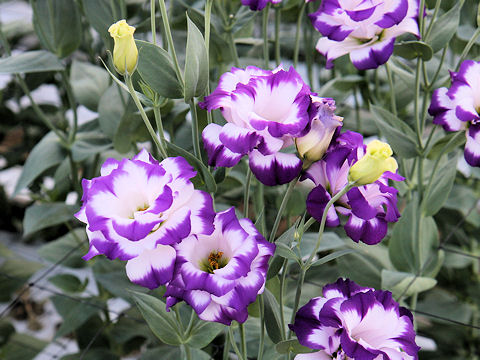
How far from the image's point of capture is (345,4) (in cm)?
41

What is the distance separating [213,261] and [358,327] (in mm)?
100

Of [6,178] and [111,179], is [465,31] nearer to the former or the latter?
[111,179]

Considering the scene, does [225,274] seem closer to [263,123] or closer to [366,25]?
[263,123]

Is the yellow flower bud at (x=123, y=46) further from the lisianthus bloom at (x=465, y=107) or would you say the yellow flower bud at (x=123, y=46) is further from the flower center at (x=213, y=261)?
the lisianthus bloom at (x=465, y=107)

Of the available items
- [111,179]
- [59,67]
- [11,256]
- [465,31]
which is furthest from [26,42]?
[111,179]

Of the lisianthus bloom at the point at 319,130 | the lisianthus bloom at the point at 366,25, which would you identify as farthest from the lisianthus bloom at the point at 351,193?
the lisianthus bloom at the point at 366,25

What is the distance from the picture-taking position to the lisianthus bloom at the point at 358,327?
32 cm

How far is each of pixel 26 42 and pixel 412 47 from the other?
95cm

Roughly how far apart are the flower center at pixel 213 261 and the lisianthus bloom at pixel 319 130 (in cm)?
8

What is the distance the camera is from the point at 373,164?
10.7 inches

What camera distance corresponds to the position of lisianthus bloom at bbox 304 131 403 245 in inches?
12.2

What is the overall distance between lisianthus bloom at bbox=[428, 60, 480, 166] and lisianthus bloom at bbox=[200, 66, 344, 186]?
16 cm

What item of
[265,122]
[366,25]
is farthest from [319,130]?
[366,25]

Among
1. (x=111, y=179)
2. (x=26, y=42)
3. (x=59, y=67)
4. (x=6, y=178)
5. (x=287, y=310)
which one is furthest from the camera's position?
(x=6, y=178)
